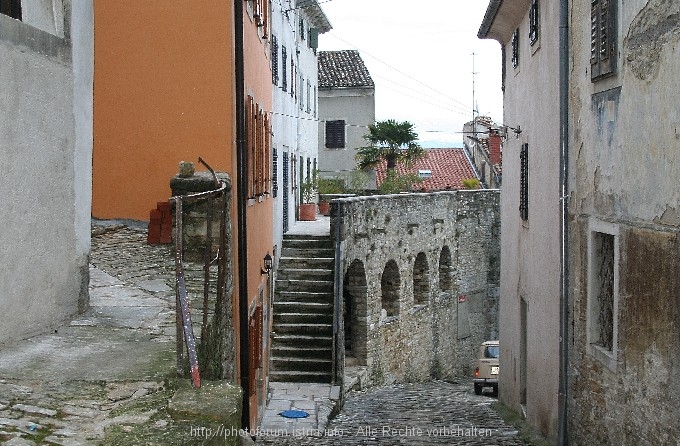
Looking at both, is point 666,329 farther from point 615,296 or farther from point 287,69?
point 287,69

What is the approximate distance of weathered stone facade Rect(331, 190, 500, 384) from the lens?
2177 cm

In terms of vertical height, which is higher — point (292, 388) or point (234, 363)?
point (234, 363)

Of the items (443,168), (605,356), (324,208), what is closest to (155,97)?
(605,356)

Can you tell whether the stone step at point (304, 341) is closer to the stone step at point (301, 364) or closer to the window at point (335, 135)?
the stone step at point (301, 364)

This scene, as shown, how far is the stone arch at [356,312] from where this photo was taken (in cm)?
2155

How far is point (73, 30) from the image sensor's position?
26.2 ft

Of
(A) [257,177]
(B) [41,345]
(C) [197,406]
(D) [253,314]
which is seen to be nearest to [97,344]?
(B) [41,345]

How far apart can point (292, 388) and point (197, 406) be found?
12345mm

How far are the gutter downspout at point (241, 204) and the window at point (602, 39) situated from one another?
4.12m

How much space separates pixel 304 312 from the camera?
1969 cm

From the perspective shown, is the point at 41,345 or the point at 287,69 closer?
the point at 41,345

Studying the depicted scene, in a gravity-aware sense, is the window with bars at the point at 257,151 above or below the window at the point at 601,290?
above

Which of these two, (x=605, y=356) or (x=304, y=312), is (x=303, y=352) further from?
(x=605, y=356)

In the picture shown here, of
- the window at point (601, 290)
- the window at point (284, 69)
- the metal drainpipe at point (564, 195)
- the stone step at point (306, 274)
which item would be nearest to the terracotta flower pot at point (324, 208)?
the window at point (284, 69)
